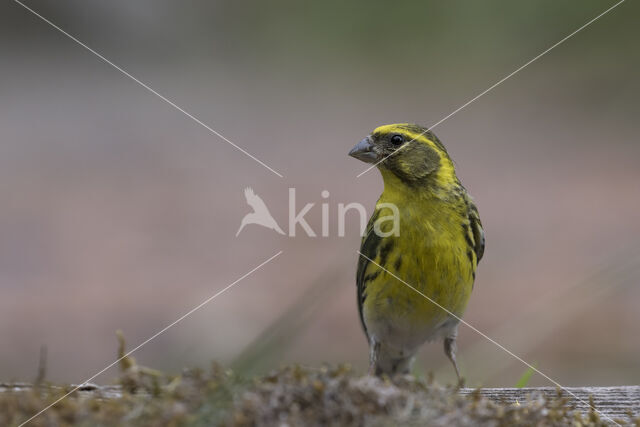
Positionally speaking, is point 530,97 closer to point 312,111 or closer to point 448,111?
point 448,111

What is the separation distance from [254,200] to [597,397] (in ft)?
29.4

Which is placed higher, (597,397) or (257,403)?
(597,397)

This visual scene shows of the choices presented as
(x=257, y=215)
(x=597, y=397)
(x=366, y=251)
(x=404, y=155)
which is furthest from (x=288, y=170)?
(x=597, y=397)

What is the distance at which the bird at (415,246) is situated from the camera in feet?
16.8

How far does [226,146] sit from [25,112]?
403 cm

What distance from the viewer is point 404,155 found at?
5348 millimetres

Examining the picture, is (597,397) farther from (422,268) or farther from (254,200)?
(254,200)

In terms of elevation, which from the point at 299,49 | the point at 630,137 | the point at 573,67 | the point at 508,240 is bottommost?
the point at 508,240

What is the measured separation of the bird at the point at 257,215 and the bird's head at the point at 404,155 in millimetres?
5957

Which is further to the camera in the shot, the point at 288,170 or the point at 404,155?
the point at 288,170

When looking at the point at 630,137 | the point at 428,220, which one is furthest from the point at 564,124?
the point at 428,220

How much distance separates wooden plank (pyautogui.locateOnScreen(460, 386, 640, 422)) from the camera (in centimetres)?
339

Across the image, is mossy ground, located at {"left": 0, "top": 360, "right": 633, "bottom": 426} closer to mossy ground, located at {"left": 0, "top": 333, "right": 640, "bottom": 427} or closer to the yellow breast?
mossy ground, located at {"left": 0, "top": 333, "right": 640, "bottom": 427}

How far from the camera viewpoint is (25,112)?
1616 cm
